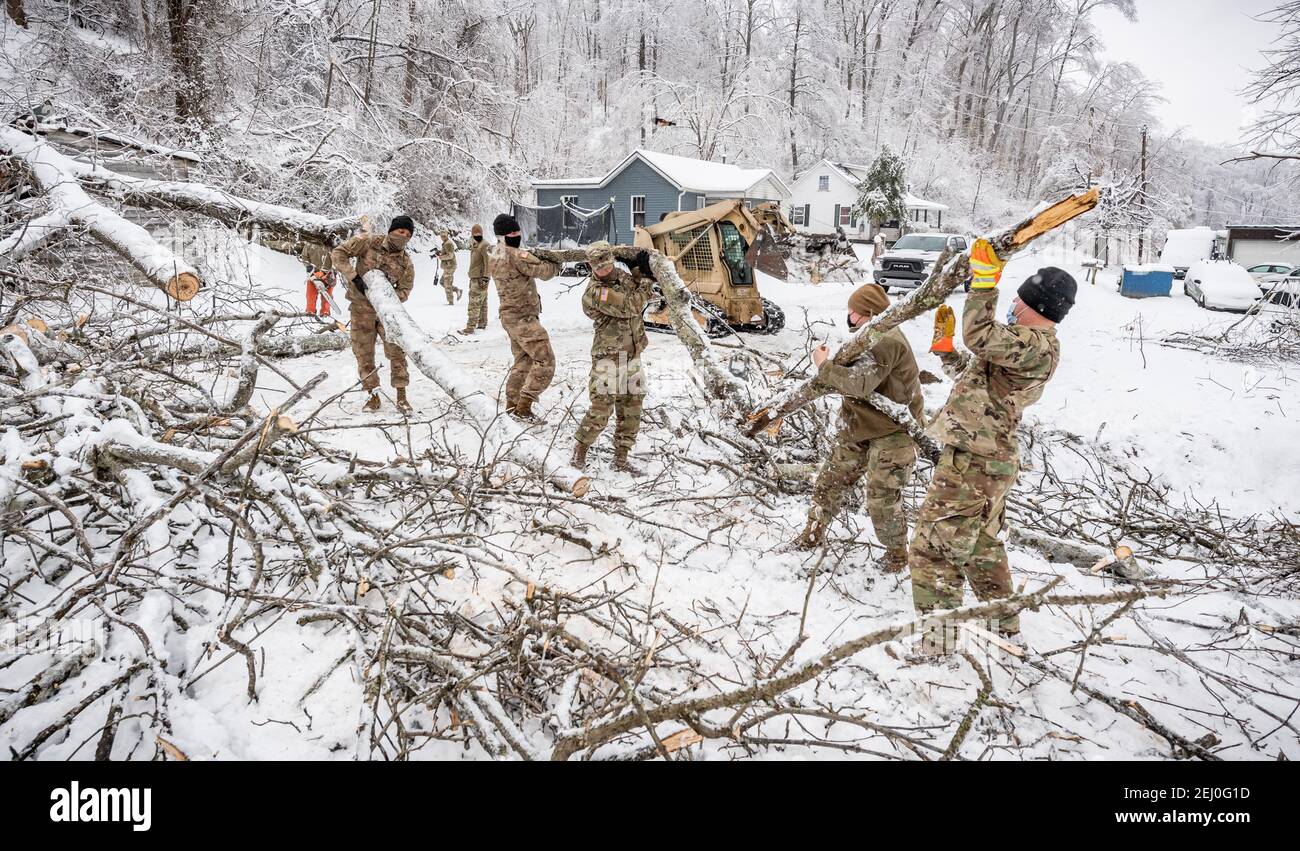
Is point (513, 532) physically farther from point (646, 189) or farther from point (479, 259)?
point (646, 189)

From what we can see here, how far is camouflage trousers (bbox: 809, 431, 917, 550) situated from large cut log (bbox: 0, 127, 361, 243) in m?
4.53

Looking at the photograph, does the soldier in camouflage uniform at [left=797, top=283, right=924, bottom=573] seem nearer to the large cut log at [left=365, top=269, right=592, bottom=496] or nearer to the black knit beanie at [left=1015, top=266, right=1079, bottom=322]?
the black knit beanie at [left=1015, top=266, right=1079, bottom=322]

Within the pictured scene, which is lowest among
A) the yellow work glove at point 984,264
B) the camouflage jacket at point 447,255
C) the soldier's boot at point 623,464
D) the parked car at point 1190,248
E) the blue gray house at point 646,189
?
the soldier's boot at point 623,464

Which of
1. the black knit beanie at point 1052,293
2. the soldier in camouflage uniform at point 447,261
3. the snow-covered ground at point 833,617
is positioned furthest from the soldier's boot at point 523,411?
the soldier in camouflage uniform at point 447,261

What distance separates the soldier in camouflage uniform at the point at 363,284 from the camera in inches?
223

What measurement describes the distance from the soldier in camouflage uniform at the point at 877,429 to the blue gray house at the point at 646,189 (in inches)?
770

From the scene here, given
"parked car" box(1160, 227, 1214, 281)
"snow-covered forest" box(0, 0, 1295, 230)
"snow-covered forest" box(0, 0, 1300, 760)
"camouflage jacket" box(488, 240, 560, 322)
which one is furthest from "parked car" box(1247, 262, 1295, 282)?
"camouflage jacket" box(488, 240, 560, 322)

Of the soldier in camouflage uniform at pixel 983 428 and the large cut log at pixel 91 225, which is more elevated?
the large cut log at pixel 91 225

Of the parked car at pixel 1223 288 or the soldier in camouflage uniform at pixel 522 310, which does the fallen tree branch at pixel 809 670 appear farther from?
the parked car at pixel 1223 288

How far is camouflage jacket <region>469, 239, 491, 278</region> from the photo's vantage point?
10.1m
